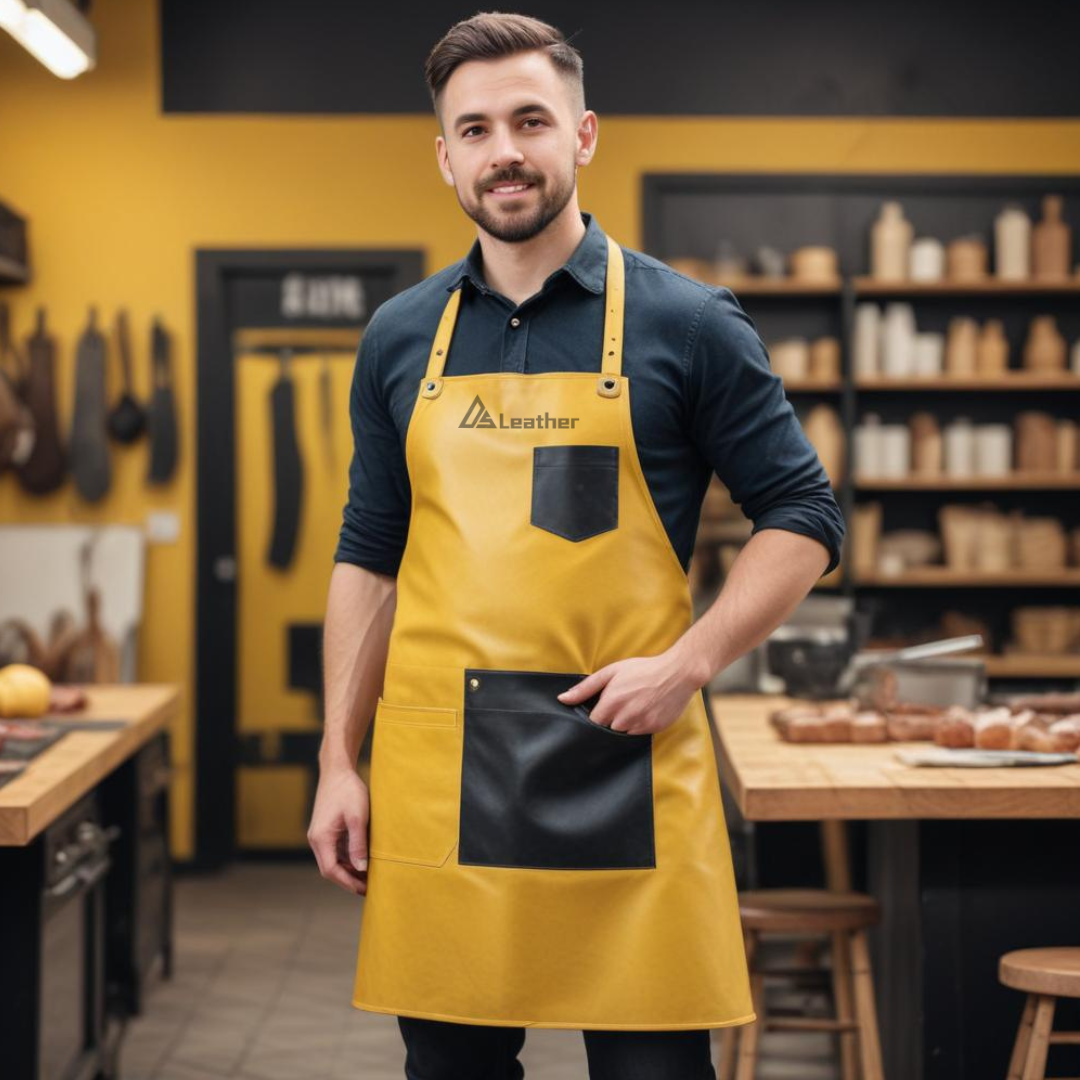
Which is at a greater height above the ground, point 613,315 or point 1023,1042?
point 613,315

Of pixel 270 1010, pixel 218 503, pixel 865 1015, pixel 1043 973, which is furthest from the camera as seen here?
pixel 218 503

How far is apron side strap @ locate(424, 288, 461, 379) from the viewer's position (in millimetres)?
1942

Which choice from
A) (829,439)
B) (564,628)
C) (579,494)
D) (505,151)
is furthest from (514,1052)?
(829,439)

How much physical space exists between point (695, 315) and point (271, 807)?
494 cm

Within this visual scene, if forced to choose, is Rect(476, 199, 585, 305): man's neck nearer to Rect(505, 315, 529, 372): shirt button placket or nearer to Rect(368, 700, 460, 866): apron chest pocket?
Rect(505, 315, 529, 372): shirt button placket

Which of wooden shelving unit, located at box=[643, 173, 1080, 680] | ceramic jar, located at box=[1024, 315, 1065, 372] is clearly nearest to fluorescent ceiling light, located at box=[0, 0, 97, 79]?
wooden shelving unit, located at box=[643, 173, 1080, 680]

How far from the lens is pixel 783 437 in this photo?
6.08 ft

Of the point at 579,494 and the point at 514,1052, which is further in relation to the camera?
the point at 514,1052

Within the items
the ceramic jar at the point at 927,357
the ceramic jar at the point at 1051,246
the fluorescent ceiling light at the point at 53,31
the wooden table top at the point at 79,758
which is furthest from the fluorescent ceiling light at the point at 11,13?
the ceramic jar at the point at 1051,246

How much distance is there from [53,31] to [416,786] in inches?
158

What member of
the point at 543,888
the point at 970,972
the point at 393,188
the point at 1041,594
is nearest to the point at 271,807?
the point at 393,188

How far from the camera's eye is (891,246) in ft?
20.3

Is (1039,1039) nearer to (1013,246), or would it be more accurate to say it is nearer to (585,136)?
(585,136)

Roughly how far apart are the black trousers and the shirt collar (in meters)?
0.88
